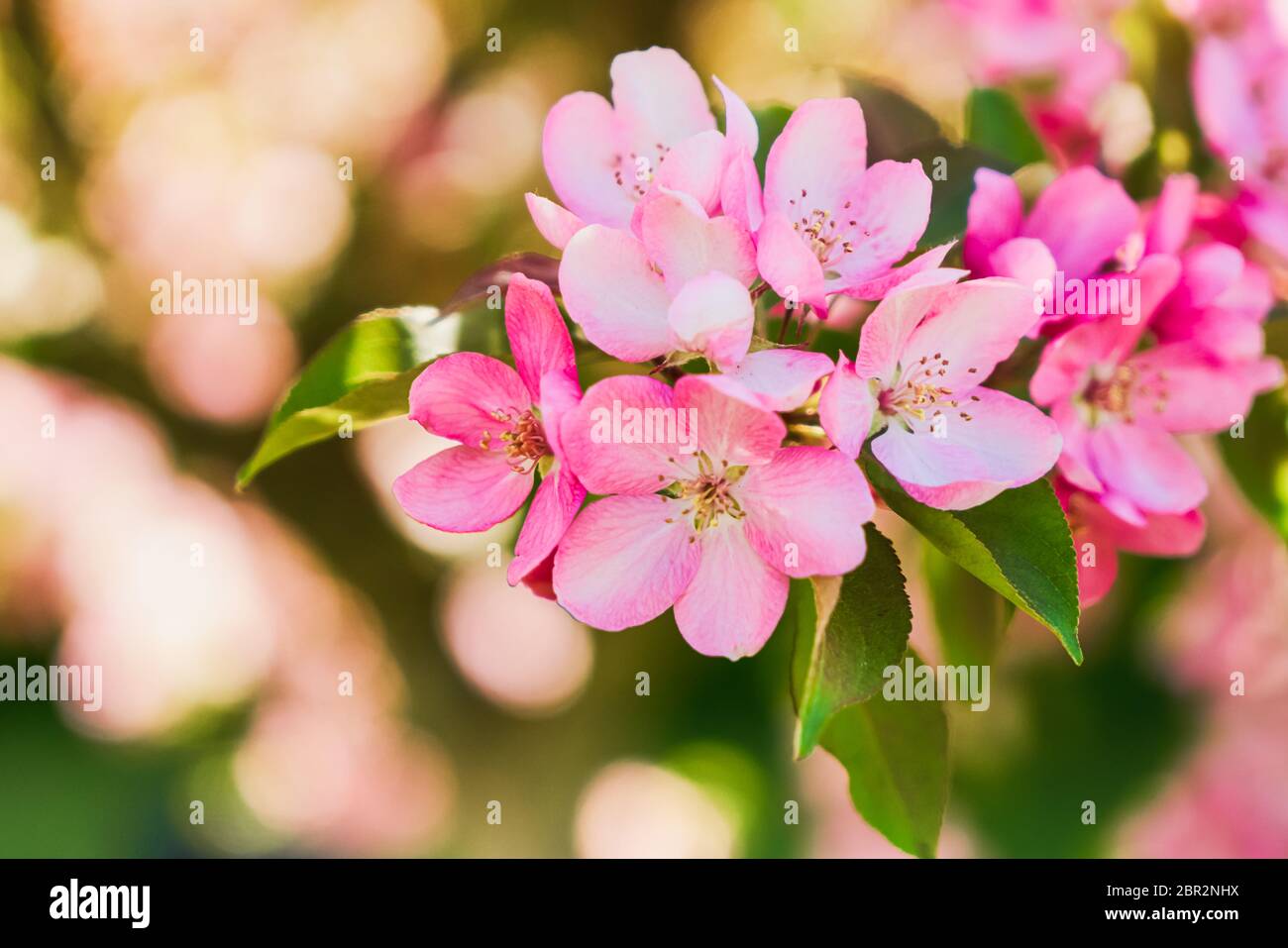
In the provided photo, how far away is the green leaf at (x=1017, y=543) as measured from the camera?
504mm

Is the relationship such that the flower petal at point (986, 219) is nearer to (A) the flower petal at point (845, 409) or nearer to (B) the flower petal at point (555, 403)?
(A) the flower petal at point (845, 409)

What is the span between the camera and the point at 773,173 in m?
0.55

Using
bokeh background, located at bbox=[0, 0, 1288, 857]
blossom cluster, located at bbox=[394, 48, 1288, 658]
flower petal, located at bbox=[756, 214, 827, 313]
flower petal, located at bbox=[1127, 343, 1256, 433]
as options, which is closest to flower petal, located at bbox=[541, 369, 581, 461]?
blossom cluster, located at bbox=[394, 48, 1288, 658]

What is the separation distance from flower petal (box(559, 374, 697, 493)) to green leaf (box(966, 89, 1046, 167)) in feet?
1.56

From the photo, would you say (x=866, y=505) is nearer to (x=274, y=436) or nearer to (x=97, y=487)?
(x=274, y=436)

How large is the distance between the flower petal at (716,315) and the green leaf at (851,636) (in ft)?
0.39

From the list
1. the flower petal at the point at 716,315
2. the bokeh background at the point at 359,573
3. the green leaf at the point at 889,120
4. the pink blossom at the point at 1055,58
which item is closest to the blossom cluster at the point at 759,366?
the flower petal at the point at 716,315

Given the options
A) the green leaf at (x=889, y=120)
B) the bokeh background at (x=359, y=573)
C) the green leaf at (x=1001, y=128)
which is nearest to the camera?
the green leaf at (x=889, y=120)

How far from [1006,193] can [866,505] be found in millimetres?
236

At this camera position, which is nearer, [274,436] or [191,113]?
[274,436]

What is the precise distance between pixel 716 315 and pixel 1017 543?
20cm

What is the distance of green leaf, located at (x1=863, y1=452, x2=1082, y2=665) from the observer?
50 centimetres
